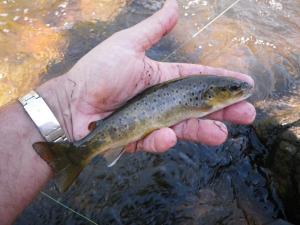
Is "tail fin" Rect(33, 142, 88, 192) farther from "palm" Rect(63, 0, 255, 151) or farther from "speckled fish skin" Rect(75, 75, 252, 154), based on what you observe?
"palm" Rect(63, 0, 255, 151)

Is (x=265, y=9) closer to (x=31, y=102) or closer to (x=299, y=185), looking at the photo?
(x=299, y=185)

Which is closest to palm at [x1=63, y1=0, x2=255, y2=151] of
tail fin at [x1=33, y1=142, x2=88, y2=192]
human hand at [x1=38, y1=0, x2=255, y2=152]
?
human hand at [x1=38, y1=0, x2=255, y2=152]

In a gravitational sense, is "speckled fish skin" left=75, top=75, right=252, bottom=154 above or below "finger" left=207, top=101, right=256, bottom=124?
above

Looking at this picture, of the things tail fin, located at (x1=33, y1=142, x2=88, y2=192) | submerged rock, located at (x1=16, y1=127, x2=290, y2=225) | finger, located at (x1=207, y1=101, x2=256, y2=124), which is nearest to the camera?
tail fin, located at (x1=33, y1=142, x2=88, y2=192)

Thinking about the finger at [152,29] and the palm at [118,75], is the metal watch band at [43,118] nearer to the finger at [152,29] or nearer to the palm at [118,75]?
the palm at [118,75]

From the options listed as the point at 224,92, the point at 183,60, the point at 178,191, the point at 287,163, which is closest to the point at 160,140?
A: the point at 224,92

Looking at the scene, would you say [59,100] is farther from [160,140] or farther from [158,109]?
[160,140]
